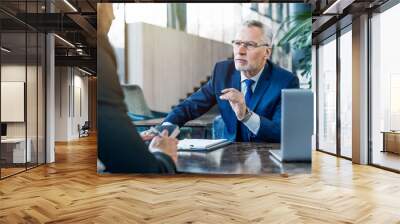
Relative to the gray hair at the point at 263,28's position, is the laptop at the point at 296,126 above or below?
below

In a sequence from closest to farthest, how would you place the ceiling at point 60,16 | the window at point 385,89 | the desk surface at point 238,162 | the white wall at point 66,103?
the desk surface at point 238,162 < the ceiling at point 60,16 < the window at point 385,89 < the white wall at point 66,103

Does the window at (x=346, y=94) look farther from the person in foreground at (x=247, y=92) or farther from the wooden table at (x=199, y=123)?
the wooden table at (x=199, y=123)

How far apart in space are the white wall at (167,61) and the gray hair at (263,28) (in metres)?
0.45

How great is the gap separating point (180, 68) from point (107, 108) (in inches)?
49.9

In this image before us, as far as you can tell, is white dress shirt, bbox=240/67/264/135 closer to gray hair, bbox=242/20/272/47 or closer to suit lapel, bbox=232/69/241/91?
suit lapel, bbox=232/69/241/91

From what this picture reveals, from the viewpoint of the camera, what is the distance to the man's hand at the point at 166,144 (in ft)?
19.5

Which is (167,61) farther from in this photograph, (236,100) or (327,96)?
(327,96)

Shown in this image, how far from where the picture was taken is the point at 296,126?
5863 millimetres

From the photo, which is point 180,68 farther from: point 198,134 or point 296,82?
point 296,82

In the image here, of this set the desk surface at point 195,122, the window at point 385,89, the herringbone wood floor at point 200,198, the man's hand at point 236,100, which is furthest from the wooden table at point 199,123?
the window at point 385,89

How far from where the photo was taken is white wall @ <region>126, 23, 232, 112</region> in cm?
594

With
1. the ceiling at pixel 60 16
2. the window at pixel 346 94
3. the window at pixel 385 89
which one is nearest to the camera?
the ceiling at pixel 60 16

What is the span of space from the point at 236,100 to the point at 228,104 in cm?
13

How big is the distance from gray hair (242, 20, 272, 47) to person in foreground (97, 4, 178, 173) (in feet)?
6.61
